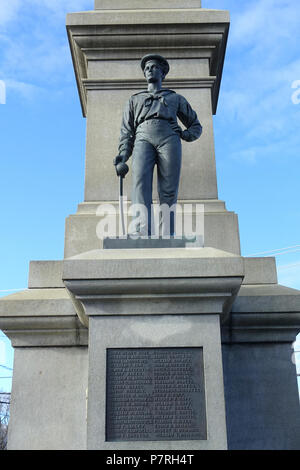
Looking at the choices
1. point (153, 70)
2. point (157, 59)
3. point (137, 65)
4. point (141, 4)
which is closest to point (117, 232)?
point (153, 70)

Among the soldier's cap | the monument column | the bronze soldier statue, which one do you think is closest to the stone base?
the monument column

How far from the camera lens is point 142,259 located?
19.4ft

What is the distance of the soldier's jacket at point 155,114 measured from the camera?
7461mm

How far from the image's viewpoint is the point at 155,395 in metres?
5.63

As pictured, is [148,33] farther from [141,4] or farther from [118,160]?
[118,160]

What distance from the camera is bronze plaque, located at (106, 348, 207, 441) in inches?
217

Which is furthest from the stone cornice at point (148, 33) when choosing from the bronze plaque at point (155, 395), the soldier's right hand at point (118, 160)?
the bronze plaque at point (155, 395)

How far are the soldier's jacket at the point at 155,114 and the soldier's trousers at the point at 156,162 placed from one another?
0.09 meters

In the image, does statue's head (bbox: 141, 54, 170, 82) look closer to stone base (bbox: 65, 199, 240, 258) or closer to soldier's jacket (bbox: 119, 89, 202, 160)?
soldier's jacket (bbox: 119, 89, 202, 160)

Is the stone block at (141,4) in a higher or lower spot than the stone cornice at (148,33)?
higher

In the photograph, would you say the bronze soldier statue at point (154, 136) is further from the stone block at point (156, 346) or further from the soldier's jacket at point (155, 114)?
the stone block at point (156, 346)

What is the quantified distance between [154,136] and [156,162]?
14.6 inches

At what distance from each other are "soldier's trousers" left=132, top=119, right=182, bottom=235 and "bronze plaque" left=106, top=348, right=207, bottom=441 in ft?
6.76

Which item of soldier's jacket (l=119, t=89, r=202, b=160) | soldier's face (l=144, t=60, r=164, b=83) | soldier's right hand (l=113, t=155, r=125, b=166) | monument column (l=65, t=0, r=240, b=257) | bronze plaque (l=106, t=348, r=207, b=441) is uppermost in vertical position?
monument column (l=65, t=0, r=240, b=257)
